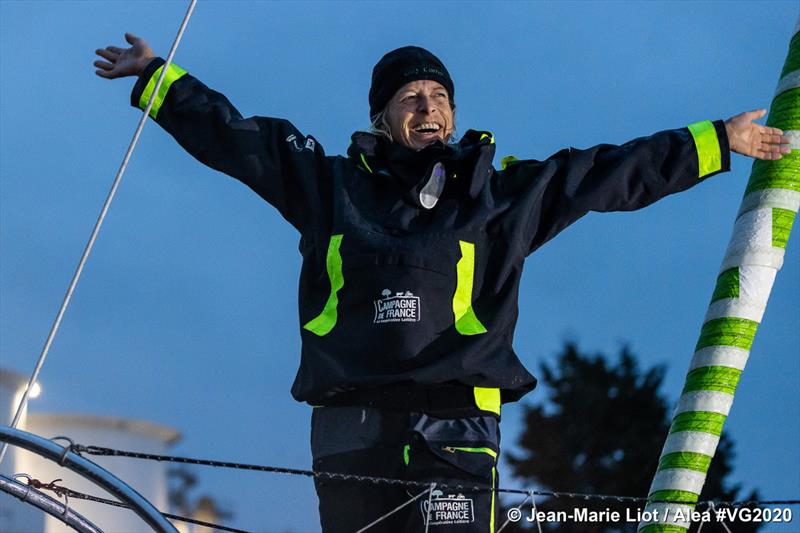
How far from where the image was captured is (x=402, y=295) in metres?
2.88

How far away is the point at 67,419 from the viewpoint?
30.3 feet

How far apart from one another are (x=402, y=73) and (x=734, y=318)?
4.30 feet

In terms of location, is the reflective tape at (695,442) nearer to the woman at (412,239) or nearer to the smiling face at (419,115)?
the woman at (412,239)

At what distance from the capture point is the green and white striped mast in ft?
12.5

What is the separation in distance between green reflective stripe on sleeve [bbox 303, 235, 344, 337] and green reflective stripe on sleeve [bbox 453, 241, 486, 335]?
0.27 meters

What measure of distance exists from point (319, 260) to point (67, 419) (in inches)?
260

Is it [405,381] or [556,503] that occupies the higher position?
[556,503]

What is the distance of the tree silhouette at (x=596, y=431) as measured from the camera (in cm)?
1966

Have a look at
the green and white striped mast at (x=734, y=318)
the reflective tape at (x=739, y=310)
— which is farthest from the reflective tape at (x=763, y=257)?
the reflective tape at (x=739, y=310)

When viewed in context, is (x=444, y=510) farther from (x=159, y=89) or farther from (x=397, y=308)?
(x=159, y=89)

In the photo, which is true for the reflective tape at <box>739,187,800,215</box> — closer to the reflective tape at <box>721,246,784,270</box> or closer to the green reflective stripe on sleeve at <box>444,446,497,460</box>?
the reflective tape at <box>721,246,784,270</box>

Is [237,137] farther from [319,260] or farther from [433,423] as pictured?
[433,423]

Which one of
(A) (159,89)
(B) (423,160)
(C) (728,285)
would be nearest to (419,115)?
Answer: (B) (423,160)

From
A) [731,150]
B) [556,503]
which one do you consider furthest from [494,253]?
[556,503]
